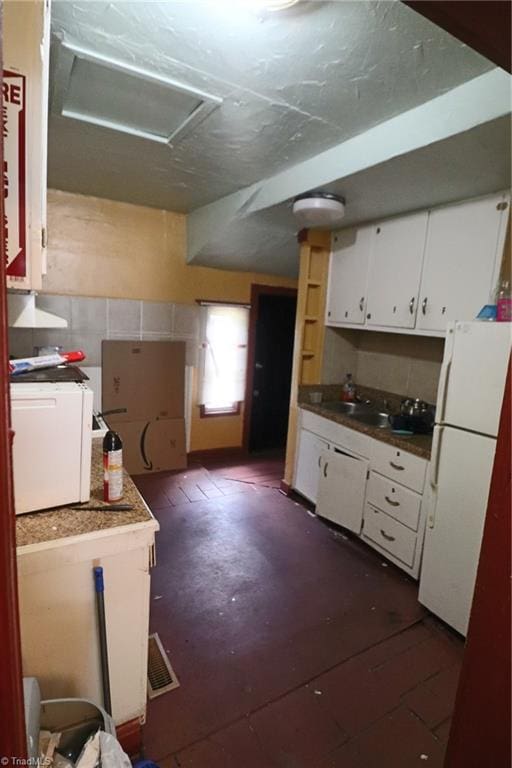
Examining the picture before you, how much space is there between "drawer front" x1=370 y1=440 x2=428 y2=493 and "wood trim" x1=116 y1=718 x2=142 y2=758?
1.80 meters

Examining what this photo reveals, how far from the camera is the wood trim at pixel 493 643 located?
26.9 inches

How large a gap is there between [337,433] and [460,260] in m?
1.44

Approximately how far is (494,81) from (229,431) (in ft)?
12.0

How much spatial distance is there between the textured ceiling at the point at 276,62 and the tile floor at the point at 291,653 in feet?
8.17

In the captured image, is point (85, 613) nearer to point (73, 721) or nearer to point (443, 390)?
point (73, 721)

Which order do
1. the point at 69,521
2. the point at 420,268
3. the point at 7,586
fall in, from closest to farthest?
the point at 7,586 < the point at 69,521 < the point at 420,268

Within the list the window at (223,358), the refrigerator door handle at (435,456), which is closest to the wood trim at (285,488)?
the window at (223,358)

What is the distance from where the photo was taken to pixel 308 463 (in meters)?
3.36

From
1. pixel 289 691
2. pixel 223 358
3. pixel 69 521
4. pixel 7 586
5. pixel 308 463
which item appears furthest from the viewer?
pixel 223 358

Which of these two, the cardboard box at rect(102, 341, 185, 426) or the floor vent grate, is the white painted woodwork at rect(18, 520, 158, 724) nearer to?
the floor vent grate

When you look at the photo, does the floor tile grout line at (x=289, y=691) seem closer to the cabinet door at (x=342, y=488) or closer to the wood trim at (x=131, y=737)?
the wood trim at (x=131, y=737)

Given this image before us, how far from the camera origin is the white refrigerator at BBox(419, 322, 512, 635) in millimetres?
1843

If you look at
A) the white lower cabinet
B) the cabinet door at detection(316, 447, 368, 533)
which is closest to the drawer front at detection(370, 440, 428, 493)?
the white lower cabinet

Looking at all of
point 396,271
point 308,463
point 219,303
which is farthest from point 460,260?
point 219,303
